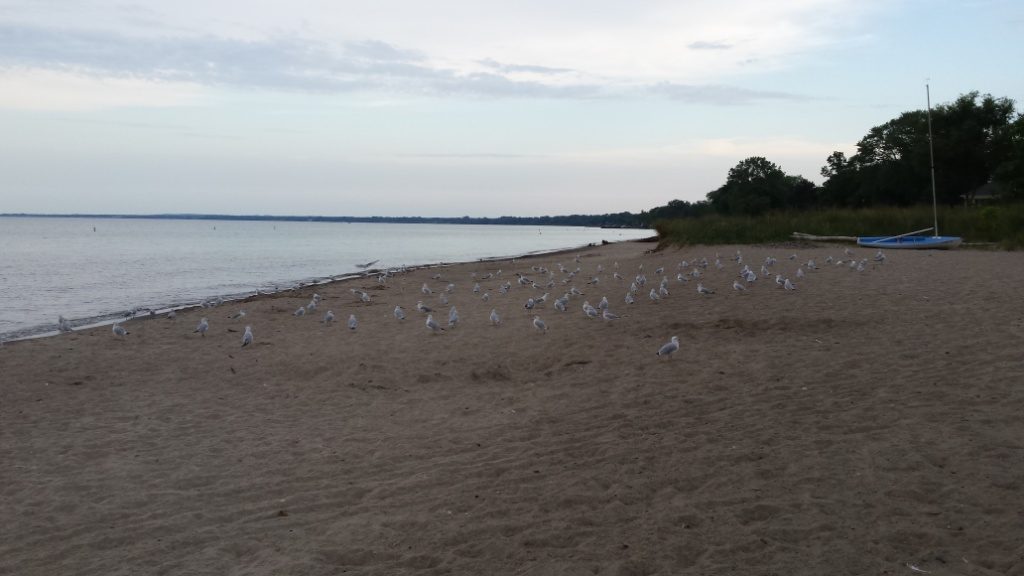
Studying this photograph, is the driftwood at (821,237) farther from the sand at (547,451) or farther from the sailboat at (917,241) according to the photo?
the sand at (547,451)

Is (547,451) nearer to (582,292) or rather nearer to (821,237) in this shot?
(582,292)

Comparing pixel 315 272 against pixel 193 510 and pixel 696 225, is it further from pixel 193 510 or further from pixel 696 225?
pixel 193 510

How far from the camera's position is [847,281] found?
16438 mm

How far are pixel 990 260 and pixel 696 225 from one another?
18.1m

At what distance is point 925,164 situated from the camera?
149 ft

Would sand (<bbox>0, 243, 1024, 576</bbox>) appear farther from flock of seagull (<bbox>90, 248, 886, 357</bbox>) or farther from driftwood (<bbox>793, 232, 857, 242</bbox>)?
driftwood (<bbox>793, 232, 857, 242</bbox>)

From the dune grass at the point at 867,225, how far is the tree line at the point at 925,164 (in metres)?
9.89

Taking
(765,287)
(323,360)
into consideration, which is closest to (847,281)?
(765,287)

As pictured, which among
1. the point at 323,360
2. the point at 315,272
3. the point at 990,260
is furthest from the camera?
the point at 315,272

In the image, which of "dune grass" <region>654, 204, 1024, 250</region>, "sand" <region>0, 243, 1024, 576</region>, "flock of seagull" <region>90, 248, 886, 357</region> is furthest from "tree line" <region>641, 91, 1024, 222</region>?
"sand" <region>0, 243, 1024, 576</region>

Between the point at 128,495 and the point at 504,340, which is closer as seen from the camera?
the point at 128,495

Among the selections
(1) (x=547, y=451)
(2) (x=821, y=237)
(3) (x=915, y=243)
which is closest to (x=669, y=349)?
(1) (x=547, y=451)

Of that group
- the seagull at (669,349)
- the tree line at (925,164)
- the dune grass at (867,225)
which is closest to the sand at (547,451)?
the seagull at (669,349)

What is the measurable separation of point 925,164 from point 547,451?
154ft
